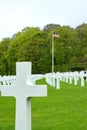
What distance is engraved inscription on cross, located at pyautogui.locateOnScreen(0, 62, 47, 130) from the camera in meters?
4.65

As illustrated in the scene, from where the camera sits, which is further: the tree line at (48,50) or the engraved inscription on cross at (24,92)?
the tree line at (48,50)

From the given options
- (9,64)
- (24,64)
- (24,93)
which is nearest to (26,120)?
(24,93)

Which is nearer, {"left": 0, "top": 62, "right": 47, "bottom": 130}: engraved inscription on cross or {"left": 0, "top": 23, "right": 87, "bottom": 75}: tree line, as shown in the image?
{"left": 0, "top": 62, "right": 47, "bottom": 130}: engraved inscription on cross

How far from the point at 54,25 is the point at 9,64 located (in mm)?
14899

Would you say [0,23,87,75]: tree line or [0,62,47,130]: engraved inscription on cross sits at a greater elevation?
[0,23,87,75]: tree line

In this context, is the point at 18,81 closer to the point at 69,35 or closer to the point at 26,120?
the point at 26,120

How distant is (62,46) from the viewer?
70.3 metres

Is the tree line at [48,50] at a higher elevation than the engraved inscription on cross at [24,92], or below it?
higher

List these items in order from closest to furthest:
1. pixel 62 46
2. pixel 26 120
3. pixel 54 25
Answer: pixel 26 120
pixel 62 46
pixel 54 25

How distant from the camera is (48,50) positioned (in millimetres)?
72312

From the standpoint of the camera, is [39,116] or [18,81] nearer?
[18,81]

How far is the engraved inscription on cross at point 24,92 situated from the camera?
15.3 feet

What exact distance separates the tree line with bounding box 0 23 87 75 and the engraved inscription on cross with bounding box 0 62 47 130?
6417 cm

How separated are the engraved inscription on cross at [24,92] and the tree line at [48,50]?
64175mm
